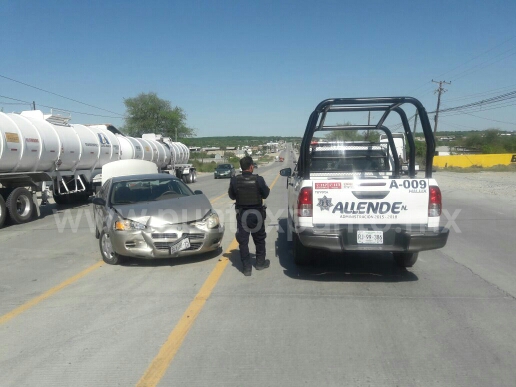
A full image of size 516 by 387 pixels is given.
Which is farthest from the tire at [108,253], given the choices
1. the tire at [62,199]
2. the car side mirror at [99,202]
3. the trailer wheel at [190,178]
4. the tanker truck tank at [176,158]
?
the trailer wheel at [190,178]

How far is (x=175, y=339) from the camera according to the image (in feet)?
15.5

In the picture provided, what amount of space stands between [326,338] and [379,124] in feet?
18.5

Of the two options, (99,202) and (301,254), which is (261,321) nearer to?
(301,254)

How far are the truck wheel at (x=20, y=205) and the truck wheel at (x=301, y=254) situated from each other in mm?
10055

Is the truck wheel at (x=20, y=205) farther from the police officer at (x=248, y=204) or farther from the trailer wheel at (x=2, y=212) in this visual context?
the police officer at (x=248, y=204)

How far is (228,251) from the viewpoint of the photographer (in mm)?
9016

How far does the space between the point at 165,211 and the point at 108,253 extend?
1.21m

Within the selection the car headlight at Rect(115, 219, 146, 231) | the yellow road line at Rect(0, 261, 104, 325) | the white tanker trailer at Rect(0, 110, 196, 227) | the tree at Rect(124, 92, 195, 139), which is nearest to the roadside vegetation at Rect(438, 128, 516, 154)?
the tree at Rect(124, 92, 195, 139)

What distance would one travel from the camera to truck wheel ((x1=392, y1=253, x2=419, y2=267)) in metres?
7.23

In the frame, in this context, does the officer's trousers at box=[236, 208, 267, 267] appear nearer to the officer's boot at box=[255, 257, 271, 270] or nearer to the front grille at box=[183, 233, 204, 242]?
the officer's boot at box=[255, 257, 271, 270]

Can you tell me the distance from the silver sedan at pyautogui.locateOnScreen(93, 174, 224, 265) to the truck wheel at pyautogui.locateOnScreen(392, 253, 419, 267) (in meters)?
2.85

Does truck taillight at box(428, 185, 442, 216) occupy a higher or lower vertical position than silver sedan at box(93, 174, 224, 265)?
higher

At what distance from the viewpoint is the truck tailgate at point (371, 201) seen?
6.30 metres

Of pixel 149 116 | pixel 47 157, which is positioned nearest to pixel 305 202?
pixel 47 157
